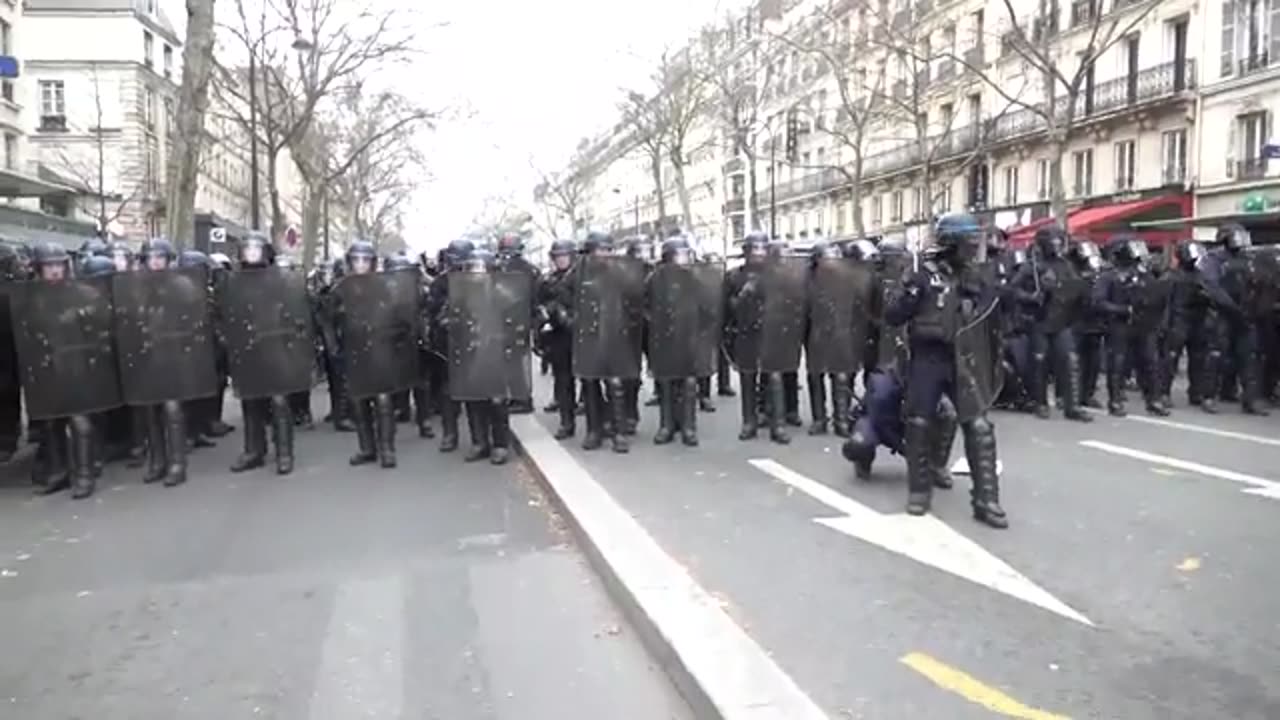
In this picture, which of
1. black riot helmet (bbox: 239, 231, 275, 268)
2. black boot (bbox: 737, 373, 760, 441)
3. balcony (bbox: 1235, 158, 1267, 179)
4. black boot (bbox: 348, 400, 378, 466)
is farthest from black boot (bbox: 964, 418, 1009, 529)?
balcony (bbox: 1235, 158, 1267, 179)

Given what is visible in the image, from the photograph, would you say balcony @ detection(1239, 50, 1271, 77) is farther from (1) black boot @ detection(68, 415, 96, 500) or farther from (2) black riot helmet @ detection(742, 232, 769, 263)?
(1) black boot @ detection(68, 415, 96, 500)

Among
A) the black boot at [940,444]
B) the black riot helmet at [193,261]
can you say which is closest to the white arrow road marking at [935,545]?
the black boot at [940,444]

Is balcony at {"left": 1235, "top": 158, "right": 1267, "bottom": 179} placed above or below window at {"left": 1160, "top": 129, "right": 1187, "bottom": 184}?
below

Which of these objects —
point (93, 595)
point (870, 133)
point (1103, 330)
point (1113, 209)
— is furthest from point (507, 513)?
point (870, 133)

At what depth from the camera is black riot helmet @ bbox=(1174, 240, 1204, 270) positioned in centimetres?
1249

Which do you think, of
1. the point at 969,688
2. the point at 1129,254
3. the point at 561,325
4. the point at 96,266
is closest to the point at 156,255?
the point at 96,266

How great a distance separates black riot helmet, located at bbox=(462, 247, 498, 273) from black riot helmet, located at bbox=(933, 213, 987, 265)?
407 centimetres

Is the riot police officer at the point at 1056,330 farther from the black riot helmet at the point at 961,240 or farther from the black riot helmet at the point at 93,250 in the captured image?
the black riot helmet at the point at 93,250

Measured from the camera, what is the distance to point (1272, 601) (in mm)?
5383

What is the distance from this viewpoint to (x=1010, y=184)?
4109 cm

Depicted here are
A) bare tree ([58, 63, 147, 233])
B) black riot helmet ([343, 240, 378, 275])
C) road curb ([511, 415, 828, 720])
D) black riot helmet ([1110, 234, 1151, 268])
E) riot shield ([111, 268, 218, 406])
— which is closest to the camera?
road curb ([511, 415, 828, 720])

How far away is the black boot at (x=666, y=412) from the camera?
1070 cm

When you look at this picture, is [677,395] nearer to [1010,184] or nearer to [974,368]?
[974,368]

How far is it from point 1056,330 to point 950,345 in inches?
217
